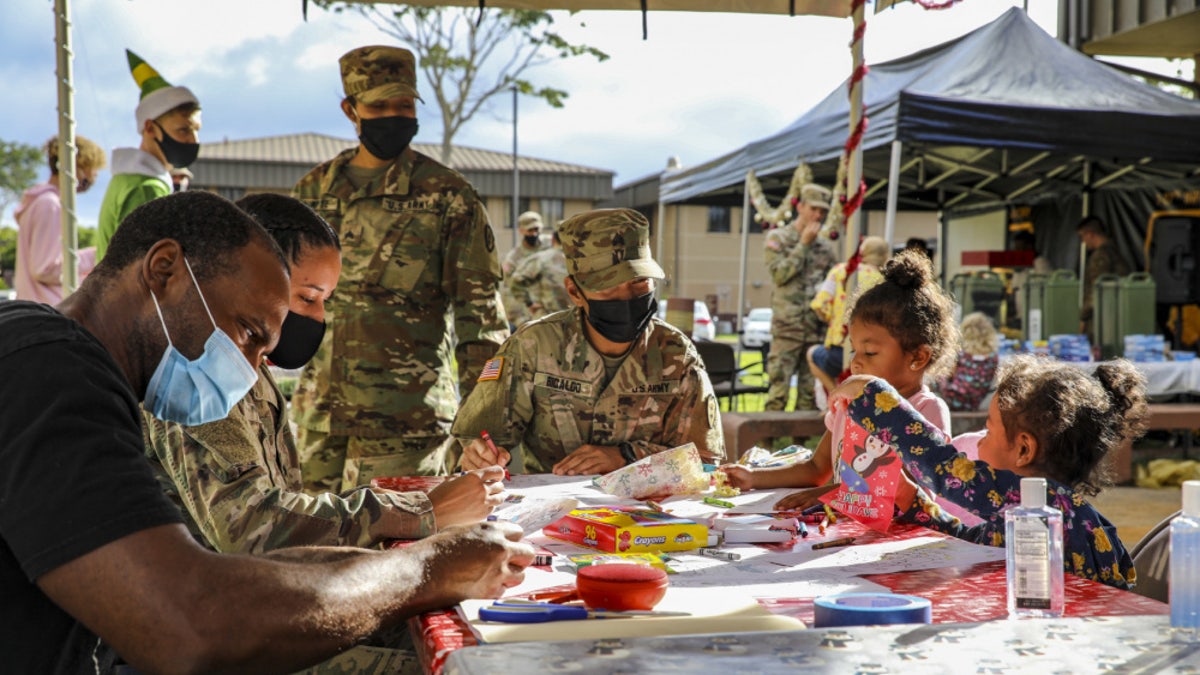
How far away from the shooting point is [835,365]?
23.0 feet

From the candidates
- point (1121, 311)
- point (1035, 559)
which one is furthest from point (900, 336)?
point (1121, 311)

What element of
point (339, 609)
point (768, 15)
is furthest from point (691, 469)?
point (768, 15)

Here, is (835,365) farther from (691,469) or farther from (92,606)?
(92,606)

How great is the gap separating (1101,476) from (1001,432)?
0.66 ft

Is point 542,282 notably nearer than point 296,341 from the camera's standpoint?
No

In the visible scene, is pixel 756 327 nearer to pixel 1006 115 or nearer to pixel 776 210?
pixel 776 210

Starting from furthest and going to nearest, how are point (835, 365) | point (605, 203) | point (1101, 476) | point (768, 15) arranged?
1. point (605, 203)
2. point (835, 365)
3. point (768, 15)
4. point (1101, 476)

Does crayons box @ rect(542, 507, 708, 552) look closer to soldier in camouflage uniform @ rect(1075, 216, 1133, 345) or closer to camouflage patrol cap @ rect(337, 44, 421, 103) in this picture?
camouflage patrol cap @ rect(337, 44, 421, 103)

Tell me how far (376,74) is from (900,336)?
2.09 m

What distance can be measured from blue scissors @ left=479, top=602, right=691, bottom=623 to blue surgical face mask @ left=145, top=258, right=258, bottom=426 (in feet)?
1.67

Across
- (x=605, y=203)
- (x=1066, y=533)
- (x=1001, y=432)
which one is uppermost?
(x=605, y=203)

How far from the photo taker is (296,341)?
8.09 feet

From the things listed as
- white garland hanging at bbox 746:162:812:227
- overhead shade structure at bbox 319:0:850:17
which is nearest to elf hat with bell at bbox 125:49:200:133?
overhead shade structure at bbox 319:0:850:17

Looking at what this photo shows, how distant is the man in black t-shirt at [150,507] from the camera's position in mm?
1181
